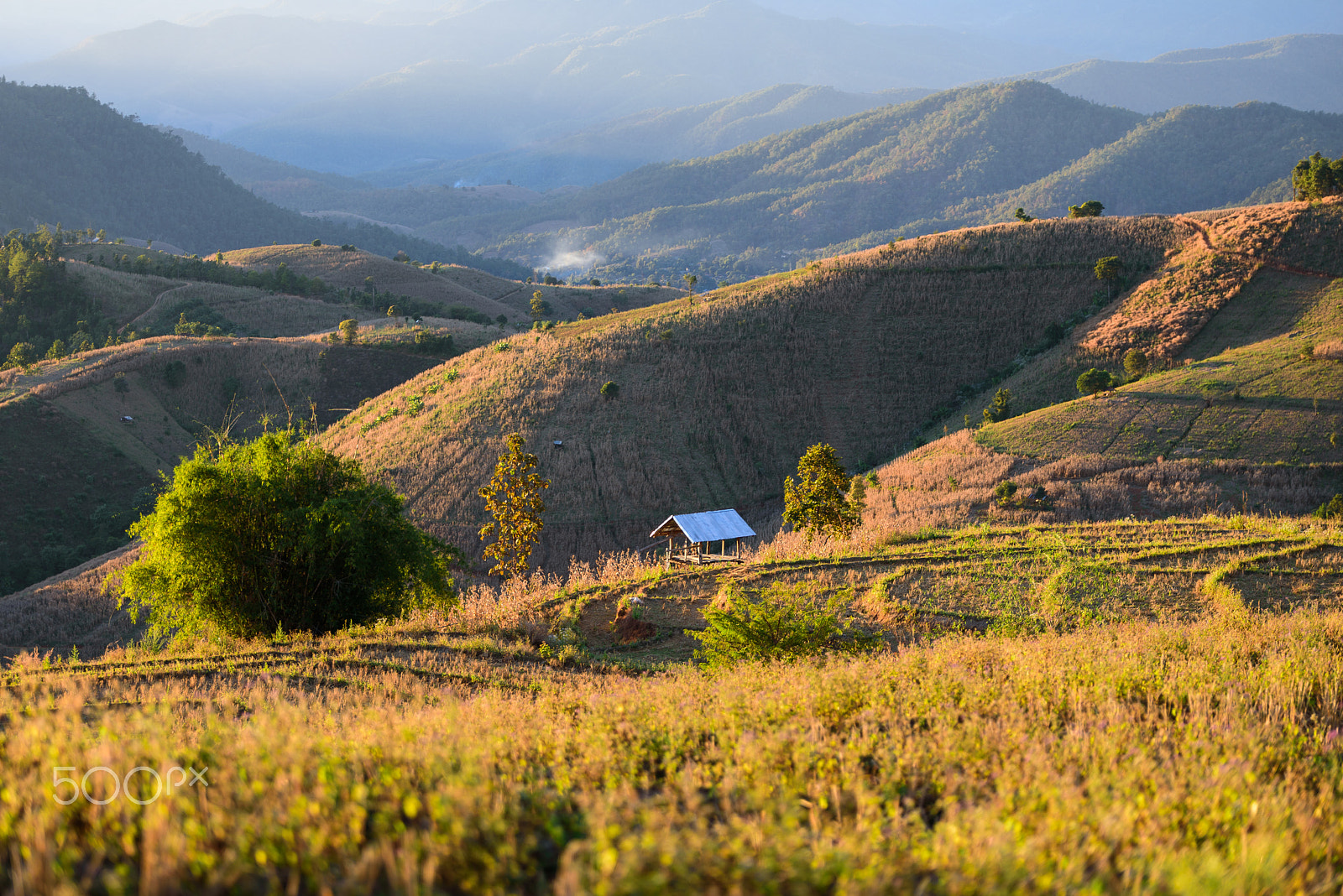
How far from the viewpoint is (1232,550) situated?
1465 cm

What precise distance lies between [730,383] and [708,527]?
19.0m

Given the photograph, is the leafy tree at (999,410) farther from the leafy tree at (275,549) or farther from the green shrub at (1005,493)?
the leafy tree at (275,549)

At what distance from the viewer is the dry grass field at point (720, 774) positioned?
9.70 ft

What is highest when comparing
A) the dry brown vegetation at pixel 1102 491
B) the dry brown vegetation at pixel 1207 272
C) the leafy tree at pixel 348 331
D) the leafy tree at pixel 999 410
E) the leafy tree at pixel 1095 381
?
the leafy tree at pixel 348 331

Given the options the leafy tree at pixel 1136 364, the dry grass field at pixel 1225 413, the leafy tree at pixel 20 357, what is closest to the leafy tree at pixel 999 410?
the dry grass field at pixel 1225 413

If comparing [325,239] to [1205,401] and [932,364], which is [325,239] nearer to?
[932,364]

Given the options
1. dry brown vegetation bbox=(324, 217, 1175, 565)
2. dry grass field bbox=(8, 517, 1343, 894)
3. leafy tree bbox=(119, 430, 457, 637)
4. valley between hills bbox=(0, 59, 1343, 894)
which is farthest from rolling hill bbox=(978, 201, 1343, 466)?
leafy tree bbox=(119, 430, 457, 637)

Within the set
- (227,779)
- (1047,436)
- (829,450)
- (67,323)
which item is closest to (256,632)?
(227,779)

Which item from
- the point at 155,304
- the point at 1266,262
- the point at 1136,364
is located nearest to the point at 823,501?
the point at 1136,364

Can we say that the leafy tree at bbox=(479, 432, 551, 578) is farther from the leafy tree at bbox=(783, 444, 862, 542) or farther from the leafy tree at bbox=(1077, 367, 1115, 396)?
the leafy tree at bbox=(1077, 367, 1115, 396)

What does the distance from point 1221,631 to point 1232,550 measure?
741 cm

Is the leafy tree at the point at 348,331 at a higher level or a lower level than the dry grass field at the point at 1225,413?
higher

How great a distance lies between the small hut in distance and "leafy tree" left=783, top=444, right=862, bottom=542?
6.16ft

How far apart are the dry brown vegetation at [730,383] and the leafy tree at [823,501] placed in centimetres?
1131
